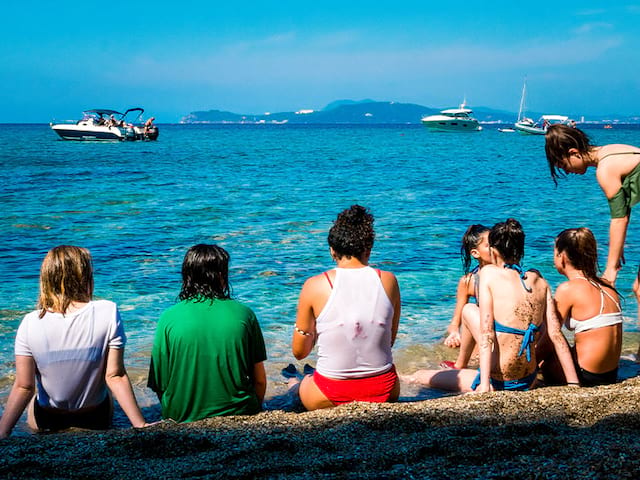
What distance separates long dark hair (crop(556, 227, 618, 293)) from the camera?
439 cm

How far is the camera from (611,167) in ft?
14.6

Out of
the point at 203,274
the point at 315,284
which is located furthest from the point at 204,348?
the point at 315,284

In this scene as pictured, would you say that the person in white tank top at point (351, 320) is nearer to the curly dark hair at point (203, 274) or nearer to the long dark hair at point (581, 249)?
the curly dark hair at point (203, 274)

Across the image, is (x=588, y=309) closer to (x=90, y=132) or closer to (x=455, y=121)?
(x=90, y=132)

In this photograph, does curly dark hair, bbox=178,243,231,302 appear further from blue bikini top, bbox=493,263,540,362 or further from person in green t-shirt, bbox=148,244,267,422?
blue bikini top, bbox=493,263,540,362

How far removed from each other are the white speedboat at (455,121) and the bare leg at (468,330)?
8007cm

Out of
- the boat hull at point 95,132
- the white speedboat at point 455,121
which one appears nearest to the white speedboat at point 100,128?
the boat hull at point 95,132

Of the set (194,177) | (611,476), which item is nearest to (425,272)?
(611,476)

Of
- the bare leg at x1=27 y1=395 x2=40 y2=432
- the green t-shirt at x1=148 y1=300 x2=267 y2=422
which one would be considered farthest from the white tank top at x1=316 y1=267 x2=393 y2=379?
the bare leg at x1=27 y1=395 x2=40 y2=432

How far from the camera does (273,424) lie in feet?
11.9

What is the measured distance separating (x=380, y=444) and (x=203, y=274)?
1396mm

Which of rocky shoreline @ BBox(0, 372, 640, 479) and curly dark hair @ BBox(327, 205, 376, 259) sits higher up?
curly dark hair @ BBox(327, 205, 376, 259)

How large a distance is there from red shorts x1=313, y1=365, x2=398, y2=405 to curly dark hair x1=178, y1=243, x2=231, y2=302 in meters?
0.90

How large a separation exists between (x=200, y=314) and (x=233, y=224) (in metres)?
10.8
